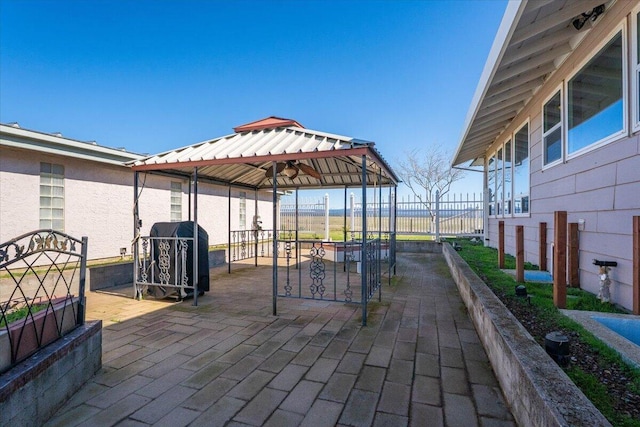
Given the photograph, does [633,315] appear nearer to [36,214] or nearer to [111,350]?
[111,350]

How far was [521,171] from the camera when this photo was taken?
640 centimetres

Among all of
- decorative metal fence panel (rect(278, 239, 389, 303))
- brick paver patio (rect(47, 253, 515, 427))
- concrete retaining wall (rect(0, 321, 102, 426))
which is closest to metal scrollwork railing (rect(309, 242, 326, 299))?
decorative metal fence panel (rect(278, 239, 389, 303))

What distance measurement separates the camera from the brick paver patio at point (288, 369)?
74.5 inches

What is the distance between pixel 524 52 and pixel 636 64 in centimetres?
116

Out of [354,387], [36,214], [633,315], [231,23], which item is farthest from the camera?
[231,23]

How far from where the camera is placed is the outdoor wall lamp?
125 inches

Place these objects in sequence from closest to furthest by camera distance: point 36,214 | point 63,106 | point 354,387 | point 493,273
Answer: point 354,387 < point 493,273 < point 36,214 < point 63,106

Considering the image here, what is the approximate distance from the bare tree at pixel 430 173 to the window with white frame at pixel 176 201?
1362 cm

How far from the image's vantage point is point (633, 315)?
269 centimetres

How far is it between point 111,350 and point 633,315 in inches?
193

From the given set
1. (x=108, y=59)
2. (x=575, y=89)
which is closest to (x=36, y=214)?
(x=108, y=59)

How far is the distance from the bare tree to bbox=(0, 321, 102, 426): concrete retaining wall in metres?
17.8

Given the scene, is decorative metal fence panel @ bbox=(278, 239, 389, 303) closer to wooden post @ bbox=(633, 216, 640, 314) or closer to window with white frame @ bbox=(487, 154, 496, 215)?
wooden post @ bbox=(633, 216, 640, 314)

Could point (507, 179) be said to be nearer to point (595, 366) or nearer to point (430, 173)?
point (595, 366)
